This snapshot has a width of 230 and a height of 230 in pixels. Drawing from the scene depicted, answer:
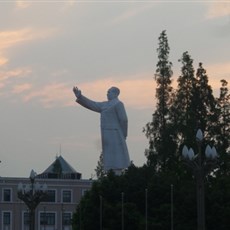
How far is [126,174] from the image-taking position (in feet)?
171

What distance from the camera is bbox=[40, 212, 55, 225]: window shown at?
8312 cm

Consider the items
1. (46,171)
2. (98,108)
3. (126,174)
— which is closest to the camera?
(126,174)

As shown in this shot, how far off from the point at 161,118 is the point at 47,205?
25.5 m

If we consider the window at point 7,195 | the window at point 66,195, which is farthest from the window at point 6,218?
the window at point 66,195

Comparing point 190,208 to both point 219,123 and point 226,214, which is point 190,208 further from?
point 219,123

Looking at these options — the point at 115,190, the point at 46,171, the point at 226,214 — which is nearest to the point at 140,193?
the point at 115,190

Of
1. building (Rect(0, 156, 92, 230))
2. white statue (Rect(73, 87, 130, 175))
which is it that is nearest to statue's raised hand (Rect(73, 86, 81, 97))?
white statue (Rect(73, 87, 130, 175))

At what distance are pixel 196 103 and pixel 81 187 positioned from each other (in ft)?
87.4

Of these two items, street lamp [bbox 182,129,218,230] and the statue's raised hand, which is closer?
street lamp [bbox 182,129,218,230]

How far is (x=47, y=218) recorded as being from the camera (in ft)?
275

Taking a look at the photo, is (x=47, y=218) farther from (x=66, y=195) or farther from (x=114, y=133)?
(x=114, y=133)

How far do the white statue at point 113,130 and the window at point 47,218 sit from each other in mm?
24084

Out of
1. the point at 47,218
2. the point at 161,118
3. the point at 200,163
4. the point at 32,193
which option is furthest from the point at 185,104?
the point at 200,163

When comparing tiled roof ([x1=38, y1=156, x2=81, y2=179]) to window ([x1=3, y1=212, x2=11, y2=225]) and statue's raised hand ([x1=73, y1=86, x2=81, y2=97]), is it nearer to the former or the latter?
window ([x1=3, y1=212, x2=11, y2=225])
